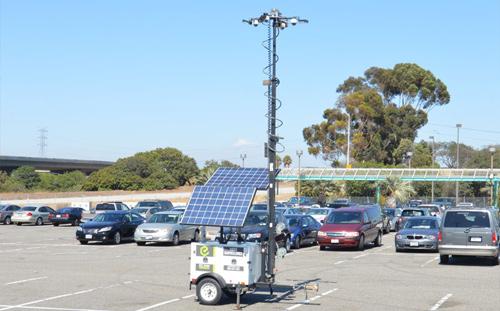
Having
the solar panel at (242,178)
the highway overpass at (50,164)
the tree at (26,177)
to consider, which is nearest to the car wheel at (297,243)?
the solar panel at (242,178)

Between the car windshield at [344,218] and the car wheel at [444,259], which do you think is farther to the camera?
the car windshield at [344,218]

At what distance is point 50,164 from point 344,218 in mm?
113457

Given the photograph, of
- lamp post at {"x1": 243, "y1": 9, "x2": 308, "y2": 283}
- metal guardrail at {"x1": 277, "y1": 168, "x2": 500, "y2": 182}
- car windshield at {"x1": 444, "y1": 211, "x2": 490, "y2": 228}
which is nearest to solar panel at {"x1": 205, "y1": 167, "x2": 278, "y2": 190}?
lamp post at {"x1": 243, "y1": 9, "x2": 308, "y2": 283}

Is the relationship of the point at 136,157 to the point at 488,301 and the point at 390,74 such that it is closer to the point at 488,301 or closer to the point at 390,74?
the point at 390,74

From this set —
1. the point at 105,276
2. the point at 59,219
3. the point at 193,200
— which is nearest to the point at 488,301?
the point at 193,200

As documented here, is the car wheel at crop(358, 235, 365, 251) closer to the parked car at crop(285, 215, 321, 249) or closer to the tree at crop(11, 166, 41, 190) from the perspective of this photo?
the parked car at crop(285, 215, 321, 249)

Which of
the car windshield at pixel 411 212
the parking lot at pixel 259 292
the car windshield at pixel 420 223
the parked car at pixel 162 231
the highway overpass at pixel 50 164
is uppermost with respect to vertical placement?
the highway overpass at pixel 50 164

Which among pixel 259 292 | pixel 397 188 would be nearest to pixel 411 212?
pixel 259 292

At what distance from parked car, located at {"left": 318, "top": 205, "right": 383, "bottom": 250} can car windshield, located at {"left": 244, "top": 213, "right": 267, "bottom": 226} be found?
2418 mm

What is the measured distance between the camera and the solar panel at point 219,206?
13602 millimetres

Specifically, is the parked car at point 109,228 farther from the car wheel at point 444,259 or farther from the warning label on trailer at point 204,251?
the warning label on trailer at point 204,251

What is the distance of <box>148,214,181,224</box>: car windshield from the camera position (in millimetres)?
29997

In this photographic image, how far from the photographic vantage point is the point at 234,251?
13.5 m

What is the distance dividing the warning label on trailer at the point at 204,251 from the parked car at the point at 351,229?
44.8 ft
